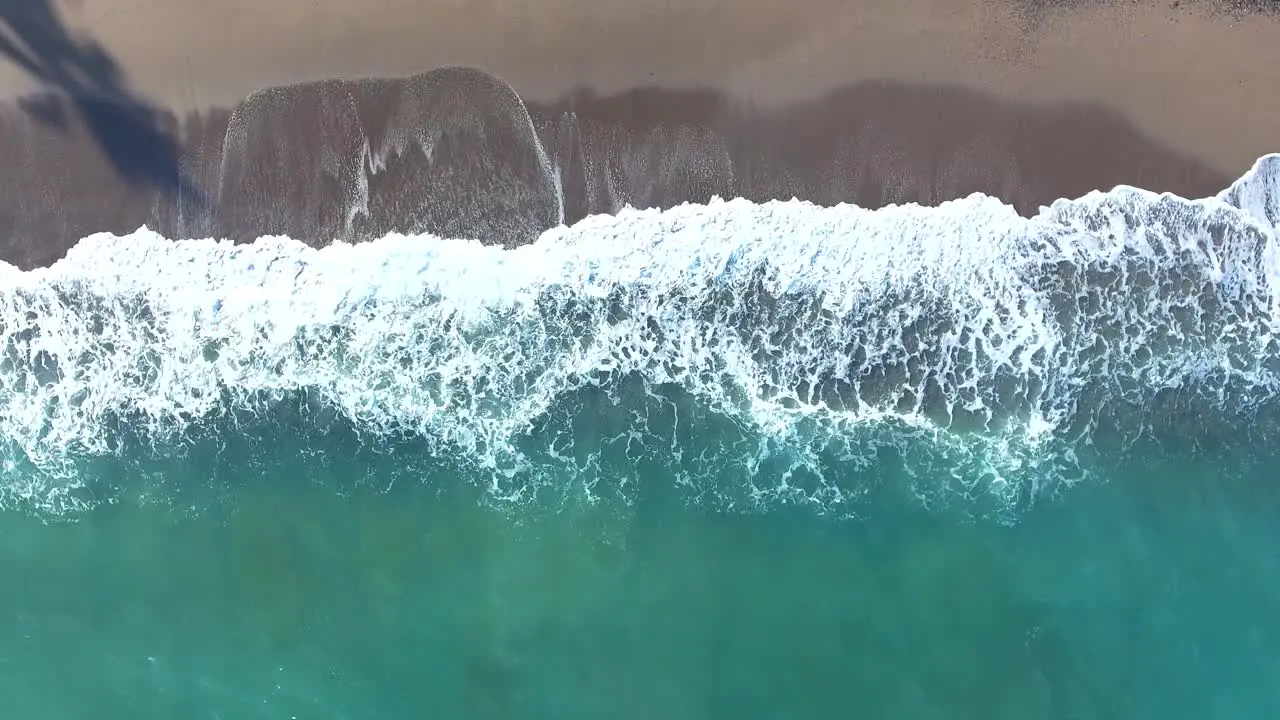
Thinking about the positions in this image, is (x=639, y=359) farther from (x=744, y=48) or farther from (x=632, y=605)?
(x=744, y=48)

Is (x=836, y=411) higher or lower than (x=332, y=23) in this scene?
lower

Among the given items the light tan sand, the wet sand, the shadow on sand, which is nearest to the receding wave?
the wet sand

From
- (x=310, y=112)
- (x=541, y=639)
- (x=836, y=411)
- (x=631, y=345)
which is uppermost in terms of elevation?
(x=310, y=112)

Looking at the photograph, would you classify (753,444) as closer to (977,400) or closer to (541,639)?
(977,400)

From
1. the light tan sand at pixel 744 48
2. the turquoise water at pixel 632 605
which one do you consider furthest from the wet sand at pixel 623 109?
the turquoise water at pixel 632 605

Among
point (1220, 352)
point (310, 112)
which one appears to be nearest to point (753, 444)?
point (1220, 352)

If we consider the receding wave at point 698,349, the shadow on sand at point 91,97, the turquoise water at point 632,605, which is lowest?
the turquoise water at point 632,605

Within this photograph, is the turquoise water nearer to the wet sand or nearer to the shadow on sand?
the wet sand

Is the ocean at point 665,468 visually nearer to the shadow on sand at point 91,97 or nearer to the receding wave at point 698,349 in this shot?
the receding wave at point 698,349
